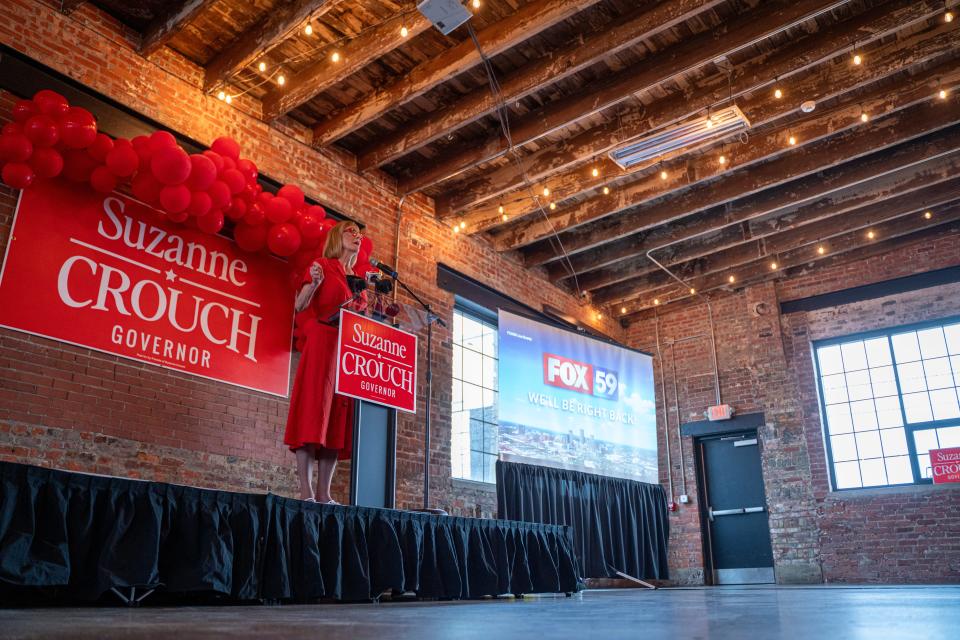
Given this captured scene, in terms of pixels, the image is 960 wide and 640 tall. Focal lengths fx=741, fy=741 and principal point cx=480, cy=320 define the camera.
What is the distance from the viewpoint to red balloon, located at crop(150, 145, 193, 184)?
4.38 meters

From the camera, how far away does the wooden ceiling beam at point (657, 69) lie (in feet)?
17.3

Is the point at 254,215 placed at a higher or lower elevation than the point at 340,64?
lower

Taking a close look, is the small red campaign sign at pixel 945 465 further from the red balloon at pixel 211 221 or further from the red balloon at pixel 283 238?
the red balloon at pixel 211 221

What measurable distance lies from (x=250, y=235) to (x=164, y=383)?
46.7 inches

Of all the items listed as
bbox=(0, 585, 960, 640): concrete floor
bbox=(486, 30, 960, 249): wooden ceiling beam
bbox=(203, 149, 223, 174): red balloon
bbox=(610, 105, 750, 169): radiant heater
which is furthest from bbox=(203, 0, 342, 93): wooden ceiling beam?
bbox=(0, 585, 960, 640): concrete floor

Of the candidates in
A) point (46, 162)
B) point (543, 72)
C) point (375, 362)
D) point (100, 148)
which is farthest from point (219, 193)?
point (543, 72)

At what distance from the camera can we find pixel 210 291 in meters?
5.39

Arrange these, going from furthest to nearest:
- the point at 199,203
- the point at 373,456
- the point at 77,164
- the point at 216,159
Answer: the point at 373,456, the point at 216,159, the point at 199,203, the point at 77,164

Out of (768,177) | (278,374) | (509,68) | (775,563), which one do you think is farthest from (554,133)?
(775,563)

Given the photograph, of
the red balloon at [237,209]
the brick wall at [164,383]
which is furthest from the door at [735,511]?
the red balloon at [237,209]

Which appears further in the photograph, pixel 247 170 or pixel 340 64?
pixel 340 64

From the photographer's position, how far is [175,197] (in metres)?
4.50

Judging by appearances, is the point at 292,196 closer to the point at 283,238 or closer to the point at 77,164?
the point at 283,238

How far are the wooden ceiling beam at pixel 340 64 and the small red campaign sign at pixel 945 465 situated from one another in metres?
7.00
